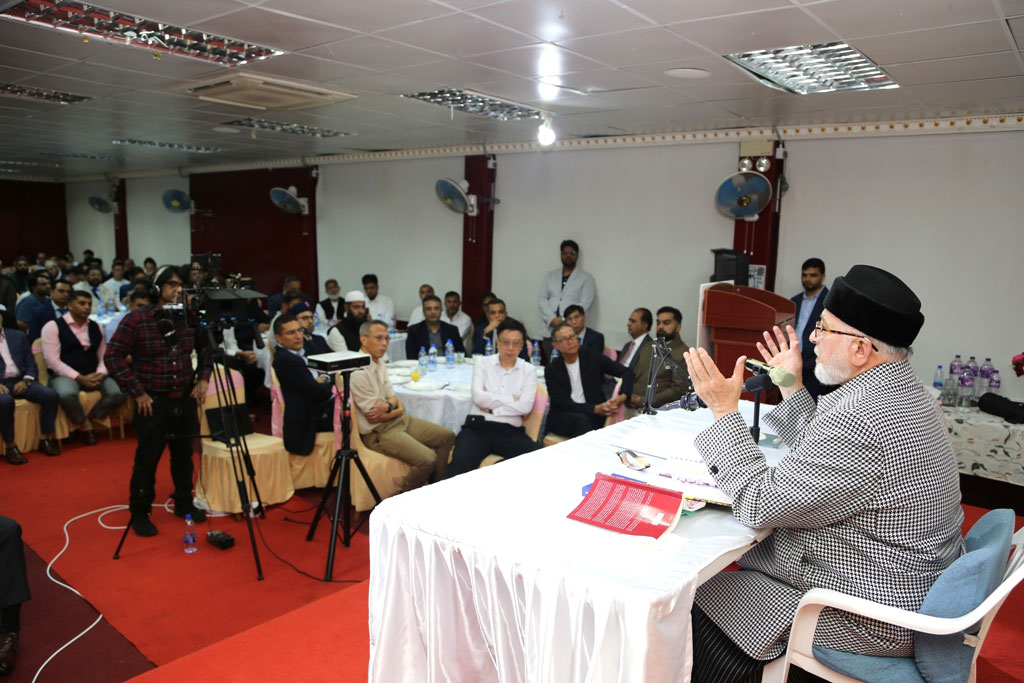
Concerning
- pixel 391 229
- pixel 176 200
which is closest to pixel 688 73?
pixel 391 229

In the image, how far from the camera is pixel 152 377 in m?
3.99

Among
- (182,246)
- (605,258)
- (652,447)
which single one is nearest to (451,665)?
(652,447)

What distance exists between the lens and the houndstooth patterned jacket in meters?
1.67

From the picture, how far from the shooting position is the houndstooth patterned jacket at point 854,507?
5.47 feet

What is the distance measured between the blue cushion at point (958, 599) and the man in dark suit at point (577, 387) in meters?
3.01

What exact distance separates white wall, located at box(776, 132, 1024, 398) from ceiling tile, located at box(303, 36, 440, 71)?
3774 millimetres

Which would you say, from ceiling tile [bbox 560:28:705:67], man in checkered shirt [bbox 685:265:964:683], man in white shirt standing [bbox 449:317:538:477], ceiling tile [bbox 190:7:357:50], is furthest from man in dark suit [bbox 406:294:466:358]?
man in checkered shirt [bbox 685:265:964:683]

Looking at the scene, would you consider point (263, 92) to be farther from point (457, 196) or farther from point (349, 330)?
point (457, 196)

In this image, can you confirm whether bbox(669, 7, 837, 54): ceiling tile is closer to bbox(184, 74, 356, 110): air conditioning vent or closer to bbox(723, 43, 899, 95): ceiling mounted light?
bbox(723, 43, 899, 95): ceiling mounted light

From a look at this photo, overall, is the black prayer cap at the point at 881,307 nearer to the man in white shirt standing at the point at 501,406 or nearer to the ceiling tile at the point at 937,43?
the ceiling tile at the point at 937,43

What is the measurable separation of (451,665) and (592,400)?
10.6 feet

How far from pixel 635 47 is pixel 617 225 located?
3821mm

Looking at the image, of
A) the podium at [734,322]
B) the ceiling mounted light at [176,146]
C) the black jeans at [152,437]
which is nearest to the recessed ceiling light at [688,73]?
the podium at [734,322]

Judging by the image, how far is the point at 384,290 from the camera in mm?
10039
